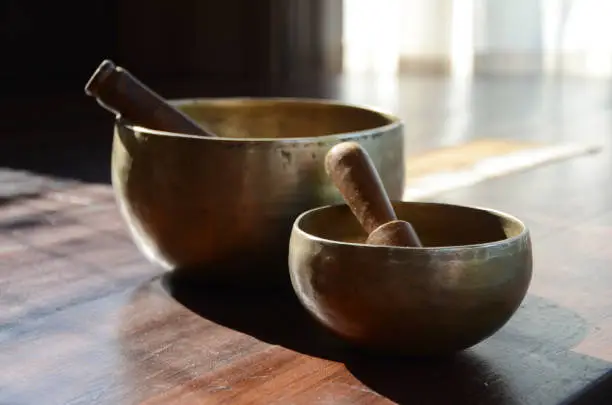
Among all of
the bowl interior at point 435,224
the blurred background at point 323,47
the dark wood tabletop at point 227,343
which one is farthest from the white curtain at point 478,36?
the bowl interior at point 435,224

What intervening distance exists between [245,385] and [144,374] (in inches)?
2.5

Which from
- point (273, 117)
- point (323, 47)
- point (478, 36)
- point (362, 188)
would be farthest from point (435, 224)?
point (323, 47)

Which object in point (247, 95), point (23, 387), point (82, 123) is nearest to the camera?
point (23, 387)

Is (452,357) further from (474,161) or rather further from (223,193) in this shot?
(474,161)

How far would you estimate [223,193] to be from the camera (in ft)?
2.23

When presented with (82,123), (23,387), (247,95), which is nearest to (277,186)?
(23,387)

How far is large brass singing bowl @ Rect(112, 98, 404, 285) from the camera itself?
68cm

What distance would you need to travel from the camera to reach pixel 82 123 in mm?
1855

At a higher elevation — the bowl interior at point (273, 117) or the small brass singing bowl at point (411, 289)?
the bowl interior at point (273, 117)

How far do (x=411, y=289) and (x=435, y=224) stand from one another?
0.15m

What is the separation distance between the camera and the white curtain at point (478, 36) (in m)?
3.29

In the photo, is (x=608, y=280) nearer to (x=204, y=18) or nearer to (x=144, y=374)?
(x=144, y=374)

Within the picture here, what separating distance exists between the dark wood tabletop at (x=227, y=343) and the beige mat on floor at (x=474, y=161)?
32cm

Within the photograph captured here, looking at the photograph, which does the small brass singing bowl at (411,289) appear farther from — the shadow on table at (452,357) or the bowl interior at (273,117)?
the bowl interior at (273,117)
